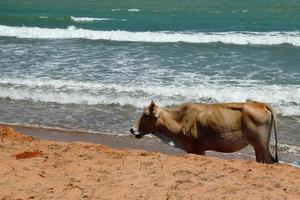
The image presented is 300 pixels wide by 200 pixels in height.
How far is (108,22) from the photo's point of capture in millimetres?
39250

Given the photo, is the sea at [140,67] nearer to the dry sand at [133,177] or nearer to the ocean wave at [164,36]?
the ocean wave at [164,36]

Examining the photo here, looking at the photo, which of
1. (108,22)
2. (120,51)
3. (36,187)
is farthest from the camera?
(108,22)

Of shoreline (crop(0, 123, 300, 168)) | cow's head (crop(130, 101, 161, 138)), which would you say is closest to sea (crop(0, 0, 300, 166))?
A: shoreline (crop(0, 123, 300, 168))

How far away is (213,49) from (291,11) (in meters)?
18.8

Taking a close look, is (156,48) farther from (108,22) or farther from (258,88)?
(108,22)

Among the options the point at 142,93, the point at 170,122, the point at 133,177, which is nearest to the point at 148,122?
the point at 170,122

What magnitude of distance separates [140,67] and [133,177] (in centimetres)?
1262

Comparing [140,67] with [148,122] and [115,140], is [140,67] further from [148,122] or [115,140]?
[148,122]

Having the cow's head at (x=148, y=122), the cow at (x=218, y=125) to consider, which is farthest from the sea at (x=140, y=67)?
the cow's head at (x=148, y=122)

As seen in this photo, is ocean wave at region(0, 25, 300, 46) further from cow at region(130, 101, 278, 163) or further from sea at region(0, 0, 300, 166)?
cow at region(130, 101, 278, 163)

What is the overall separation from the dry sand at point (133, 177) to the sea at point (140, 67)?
2.91 metres

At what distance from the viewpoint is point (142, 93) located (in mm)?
16078

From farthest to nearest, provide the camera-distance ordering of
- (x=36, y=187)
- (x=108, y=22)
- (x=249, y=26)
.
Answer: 1. (x=108, y=22)
2. (x=249, y=26)
3. (x=36, y=187)

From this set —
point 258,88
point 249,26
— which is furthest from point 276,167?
point 249,26
